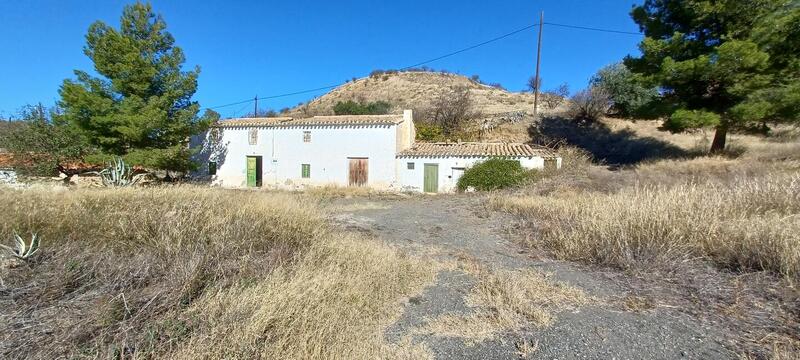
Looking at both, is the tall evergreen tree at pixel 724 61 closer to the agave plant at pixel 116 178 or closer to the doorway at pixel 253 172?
the agave plant at pixel 116 178

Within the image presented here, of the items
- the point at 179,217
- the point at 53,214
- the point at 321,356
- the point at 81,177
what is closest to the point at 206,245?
the point at 179,217

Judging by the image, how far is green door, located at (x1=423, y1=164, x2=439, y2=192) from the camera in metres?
18.2

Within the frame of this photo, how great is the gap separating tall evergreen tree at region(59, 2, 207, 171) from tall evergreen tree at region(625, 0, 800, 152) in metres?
20.7

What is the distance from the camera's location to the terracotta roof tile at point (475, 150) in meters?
17.4

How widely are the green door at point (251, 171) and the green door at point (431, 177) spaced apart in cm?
1037

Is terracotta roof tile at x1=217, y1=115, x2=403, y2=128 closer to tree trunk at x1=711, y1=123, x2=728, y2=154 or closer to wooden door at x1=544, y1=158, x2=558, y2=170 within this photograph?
wooden door at x1=544, y1=158, x2=558, y2=170

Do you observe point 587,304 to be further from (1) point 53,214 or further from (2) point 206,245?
(1) point 53,214

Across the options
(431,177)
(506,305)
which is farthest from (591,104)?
(506,305)

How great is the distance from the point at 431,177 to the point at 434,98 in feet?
70.2

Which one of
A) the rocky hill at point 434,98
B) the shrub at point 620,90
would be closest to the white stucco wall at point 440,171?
the rocky hill at point 434,98

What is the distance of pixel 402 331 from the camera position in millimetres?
2992

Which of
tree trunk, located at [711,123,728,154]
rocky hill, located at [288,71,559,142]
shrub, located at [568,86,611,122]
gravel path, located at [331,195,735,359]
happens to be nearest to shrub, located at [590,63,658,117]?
shrub, located at [568,86,611,122]

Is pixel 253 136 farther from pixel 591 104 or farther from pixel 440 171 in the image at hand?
pixel 591 104

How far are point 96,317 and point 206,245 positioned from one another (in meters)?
1.66
